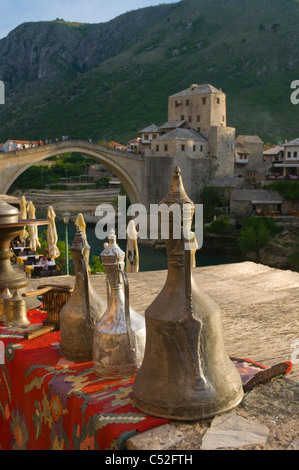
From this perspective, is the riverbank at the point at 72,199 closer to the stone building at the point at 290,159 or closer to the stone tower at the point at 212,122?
the stone tower at the point at 212,122

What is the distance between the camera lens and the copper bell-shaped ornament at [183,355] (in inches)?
84.6

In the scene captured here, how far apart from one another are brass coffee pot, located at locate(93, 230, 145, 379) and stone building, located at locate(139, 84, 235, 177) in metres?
33.1

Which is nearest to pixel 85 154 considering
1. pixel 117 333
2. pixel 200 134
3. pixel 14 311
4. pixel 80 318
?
pixel 200 134

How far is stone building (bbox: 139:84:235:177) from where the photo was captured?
117 ft

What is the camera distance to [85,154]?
3397 cm

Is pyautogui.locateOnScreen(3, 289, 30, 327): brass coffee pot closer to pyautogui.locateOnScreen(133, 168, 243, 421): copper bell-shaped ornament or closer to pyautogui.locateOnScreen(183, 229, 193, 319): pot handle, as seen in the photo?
pyautogui.locateOnScreen(133, 168, 243, 421): copper bell-shaped ornament

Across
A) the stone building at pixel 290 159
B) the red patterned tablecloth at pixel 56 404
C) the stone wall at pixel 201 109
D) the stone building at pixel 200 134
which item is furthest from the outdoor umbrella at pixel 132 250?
the stone building at pixel 290 159

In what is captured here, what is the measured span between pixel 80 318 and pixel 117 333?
37cm

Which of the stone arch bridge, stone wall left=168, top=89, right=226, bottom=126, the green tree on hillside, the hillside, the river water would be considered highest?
the hillside

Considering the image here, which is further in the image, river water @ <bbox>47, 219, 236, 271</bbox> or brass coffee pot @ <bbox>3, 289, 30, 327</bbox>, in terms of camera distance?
river water @ <bbox>47, 219, 236, 271</bbox>

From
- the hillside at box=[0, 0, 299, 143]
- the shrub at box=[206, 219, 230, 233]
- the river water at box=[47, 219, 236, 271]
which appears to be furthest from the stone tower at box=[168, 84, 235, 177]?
the hillside at box=[0, 0, 299, 143]

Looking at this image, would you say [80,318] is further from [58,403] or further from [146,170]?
[146,170]

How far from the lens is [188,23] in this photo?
11188 centimetres

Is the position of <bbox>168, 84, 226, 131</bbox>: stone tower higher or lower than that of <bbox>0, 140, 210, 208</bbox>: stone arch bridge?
higher
